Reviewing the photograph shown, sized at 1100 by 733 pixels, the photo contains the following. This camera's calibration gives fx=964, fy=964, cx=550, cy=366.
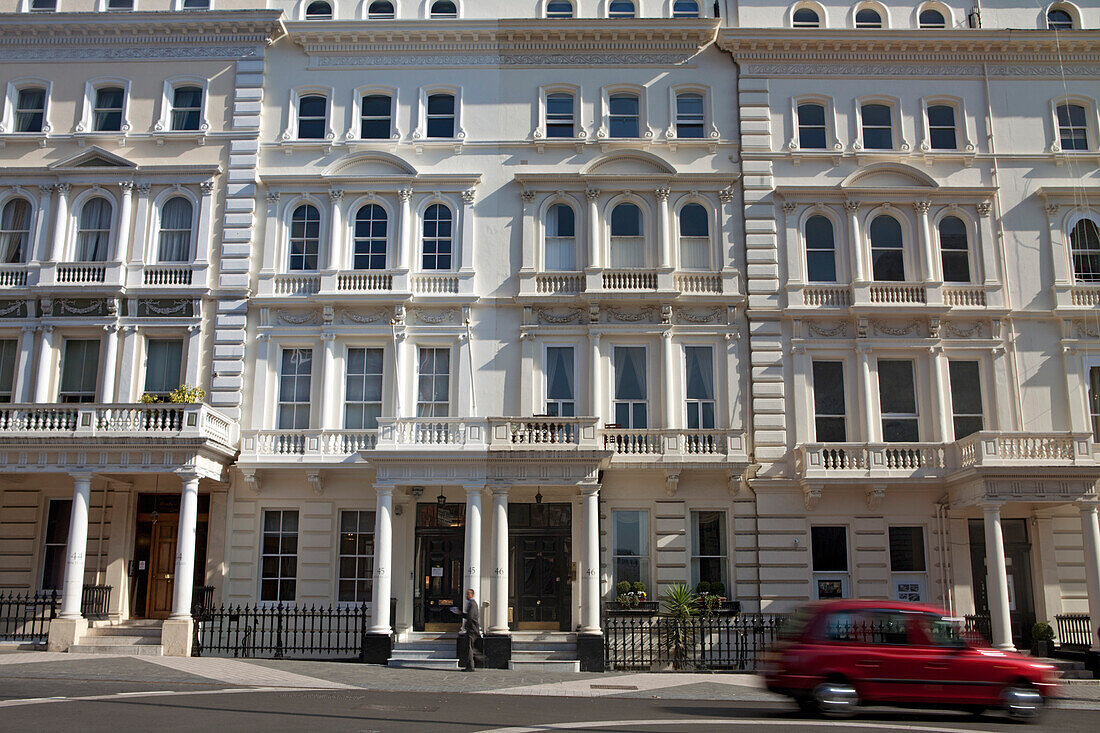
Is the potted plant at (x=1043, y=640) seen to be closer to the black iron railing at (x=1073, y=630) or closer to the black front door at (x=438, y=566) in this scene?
the black iron railing at (x=1073, y=630)

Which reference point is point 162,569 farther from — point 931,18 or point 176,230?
point 931,18

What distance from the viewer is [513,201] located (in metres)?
27.5

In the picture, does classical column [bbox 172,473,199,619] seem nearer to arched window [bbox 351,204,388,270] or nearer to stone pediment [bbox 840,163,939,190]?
arched window [bbox 351,204,388,270]

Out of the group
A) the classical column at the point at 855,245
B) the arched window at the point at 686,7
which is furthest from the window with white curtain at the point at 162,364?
the classical column at the point at 855,245

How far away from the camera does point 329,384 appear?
26281 millimetres

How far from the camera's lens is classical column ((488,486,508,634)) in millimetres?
22516

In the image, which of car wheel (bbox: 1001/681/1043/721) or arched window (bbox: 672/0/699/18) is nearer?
car wheel (bbox: 1001/681/1043/721)

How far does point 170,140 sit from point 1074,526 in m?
27.0

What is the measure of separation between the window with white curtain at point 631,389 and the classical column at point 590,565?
3392mm

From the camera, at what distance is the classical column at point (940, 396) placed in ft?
84.5

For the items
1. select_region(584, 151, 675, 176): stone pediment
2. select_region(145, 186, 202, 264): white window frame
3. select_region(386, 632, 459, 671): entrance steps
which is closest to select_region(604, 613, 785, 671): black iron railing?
select_region(386, 632, 459, 671): entrance steps

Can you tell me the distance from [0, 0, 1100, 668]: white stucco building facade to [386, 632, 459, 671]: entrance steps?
839mm

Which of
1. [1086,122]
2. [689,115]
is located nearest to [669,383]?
[689,115]

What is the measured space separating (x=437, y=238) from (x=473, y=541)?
909cm
